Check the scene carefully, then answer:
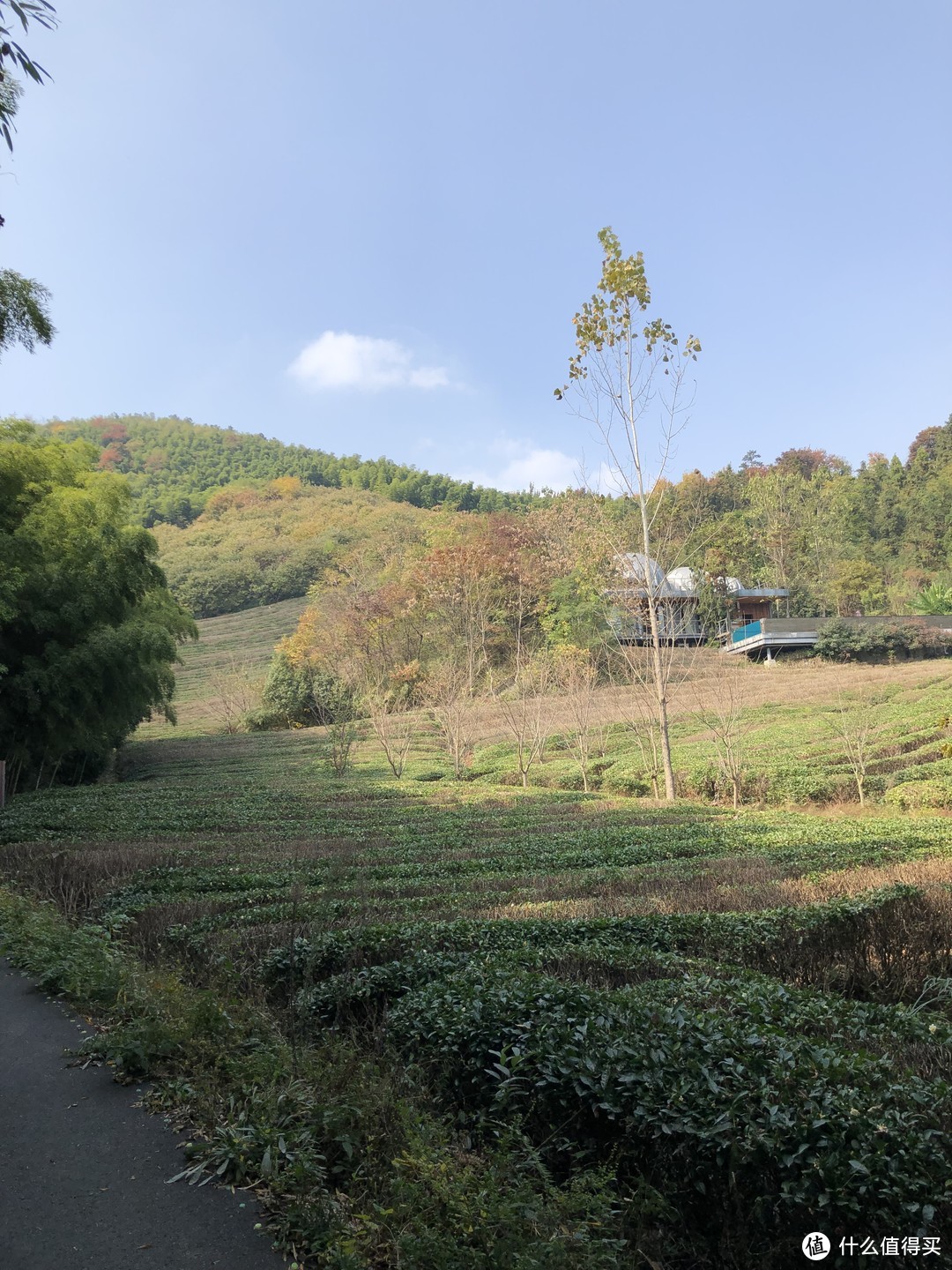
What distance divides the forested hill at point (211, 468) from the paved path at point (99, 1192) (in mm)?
84511

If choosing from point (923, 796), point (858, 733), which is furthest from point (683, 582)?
point (923, 796)

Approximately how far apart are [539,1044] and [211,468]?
109 metres

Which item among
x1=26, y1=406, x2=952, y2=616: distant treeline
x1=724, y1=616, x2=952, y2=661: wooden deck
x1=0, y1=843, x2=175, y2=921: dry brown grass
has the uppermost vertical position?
x1=26, y1=406, x2=952, y2=616: distant treeline

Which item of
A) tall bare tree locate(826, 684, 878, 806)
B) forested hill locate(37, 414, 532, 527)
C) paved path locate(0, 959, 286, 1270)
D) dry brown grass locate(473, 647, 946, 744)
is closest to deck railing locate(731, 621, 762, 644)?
dry brown grass locate(473, 647, 946, 744)

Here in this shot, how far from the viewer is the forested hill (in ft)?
305

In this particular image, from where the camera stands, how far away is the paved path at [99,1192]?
2.58 metres

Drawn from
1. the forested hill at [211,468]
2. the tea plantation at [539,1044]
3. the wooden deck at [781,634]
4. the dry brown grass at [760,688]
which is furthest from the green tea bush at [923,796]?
the forested hill at [211,468]

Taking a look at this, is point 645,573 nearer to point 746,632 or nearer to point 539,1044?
point 539,1044

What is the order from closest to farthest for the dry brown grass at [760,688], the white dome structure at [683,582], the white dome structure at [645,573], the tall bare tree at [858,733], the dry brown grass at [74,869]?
the dry brown grass at [74,869], the tall bare tree at [858,733], the white dome structure at [645,573], the dry brown grass at [760,688], the white dome structure at [683,582]

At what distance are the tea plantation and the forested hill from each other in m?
80.9

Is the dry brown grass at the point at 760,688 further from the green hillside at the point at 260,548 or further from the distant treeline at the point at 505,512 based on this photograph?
the green hillside at the point at 260,548

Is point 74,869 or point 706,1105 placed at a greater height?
point 706,1105

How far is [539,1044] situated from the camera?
341cm

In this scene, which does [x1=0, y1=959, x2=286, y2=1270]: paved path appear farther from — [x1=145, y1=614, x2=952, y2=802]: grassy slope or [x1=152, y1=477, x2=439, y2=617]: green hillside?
[x1=152, y1=477, x2=439, y2=617]: green hillside
